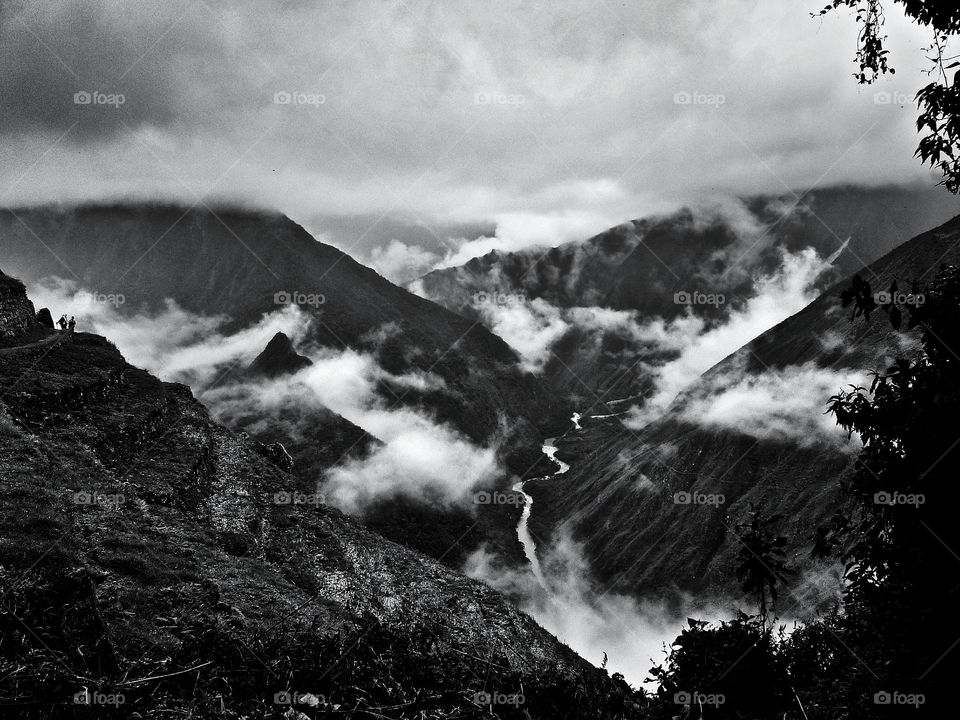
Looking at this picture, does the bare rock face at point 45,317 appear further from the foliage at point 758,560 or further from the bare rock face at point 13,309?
the foliage at point 758,560

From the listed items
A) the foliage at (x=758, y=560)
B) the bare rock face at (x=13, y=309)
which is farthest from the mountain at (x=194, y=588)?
the foliage at (x=758, y=560)

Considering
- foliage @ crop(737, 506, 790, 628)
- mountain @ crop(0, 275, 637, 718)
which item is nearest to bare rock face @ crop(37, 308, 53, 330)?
mountain @ crop(0, 275, 637, 718)

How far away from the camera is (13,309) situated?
156ft

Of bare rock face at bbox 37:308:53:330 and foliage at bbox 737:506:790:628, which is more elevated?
bare rock face at bbox 37:308:53:330

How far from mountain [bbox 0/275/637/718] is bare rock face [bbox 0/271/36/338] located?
0.72 ft

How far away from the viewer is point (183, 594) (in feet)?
74.2

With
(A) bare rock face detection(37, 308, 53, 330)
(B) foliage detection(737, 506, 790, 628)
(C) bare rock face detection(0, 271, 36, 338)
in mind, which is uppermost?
(A) bare rock face detection(37, 308, 53, 330)

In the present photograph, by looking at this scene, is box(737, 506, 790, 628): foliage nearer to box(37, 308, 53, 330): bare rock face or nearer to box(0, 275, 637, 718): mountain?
box(0, 275, 637, 718): mountain

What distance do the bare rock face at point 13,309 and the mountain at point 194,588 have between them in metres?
0.22

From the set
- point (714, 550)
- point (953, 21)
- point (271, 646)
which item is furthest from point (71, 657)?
point (714, 550)

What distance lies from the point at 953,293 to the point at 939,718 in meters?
6.00

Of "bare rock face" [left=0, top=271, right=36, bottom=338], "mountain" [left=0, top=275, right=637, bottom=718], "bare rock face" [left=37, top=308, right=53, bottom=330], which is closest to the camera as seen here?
"mountain" [left=0, top=275, right=637, bottom=718]

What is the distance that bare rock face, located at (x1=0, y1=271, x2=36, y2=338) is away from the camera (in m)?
46.2

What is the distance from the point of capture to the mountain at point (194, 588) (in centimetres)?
773
